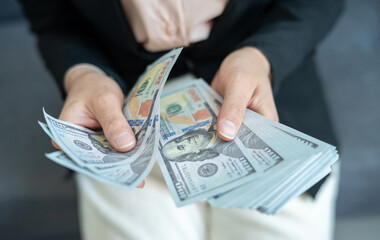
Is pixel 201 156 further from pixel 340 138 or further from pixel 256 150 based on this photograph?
pixel 340 138

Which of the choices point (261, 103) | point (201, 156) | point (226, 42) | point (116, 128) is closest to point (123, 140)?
point (116, 128)

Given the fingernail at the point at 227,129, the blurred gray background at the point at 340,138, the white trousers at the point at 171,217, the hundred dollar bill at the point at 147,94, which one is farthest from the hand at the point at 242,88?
the blurred gray background at the point at 340,138

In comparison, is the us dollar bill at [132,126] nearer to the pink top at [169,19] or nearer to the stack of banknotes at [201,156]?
the stack of banknotes at [201,156]

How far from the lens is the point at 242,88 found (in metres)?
0.60

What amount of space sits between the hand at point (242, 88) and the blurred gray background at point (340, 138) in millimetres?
414

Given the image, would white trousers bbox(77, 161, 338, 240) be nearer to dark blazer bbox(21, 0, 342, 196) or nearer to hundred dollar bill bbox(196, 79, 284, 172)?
dark blazer bbox(21, 0, 342, 196)

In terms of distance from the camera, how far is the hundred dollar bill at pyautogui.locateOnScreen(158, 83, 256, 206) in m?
0.50

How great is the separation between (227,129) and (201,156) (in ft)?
0.20

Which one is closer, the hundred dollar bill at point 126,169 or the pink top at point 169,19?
the hundred dollar bill at point 126,169

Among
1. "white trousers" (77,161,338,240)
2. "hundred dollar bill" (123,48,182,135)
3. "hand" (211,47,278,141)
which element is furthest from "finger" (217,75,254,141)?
"white trousers" (77,161,338,240)

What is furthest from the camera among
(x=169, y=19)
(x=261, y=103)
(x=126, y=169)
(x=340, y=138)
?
(x=340, y=138)

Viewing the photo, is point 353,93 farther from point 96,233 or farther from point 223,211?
point 96,233

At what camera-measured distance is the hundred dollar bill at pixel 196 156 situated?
50 cm

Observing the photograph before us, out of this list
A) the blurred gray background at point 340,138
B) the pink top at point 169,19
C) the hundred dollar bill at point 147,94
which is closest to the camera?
the hundred dollar bill at point 147,94
